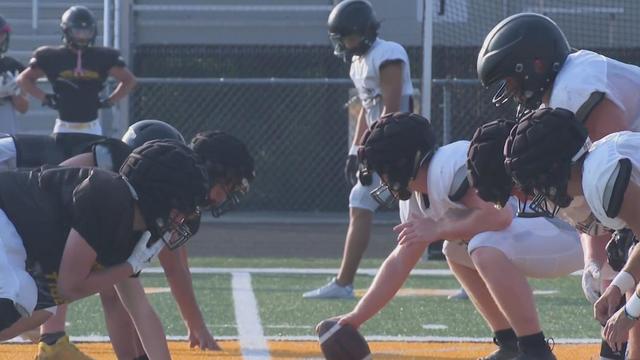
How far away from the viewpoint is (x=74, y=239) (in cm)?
430

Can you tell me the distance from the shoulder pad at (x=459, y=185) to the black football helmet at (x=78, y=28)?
466cm

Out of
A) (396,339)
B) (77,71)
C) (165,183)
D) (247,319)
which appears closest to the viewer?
(165,183)

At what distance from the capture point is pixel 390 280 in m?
5.29

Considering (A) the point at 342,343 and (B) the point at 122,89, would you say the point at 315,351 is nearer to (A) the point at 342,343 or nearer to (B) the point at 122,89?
(A) the point at 342,343

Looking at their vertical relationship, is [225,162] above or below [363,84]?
above

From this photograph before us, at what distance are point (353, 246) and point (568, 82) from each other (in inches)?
131

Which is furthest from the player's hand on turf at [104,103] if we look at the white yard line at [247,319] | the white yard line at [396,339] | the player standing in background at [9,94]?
the white yard line at [396,339]

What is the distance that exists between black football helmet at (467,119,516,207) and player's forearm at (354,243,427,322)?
26.2 inches

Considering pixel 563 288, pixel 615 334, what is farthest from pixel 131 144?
pixel 563 288

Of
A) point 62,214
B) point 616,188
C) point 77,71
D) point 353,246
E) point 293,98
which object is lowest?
point 293,98

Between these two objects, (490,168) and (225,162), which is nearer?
(490,168)

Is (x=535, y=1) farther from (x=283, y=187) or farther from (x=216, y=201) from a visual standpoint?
(x=216, y=201)

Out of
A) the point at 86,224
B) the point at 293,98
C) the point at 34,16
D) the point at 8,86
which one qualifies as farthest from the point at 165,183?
the point at 34,16

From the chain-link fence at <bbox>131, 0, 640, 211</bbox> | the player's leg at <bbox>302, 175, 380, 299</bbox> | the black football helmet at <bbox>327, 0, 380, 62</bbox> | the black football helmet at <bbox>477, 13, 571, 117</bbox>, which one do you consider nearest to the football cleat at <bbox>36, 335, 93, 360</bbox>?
the black football helmet at <bbox>477, 13, 571, 117</bbox>
